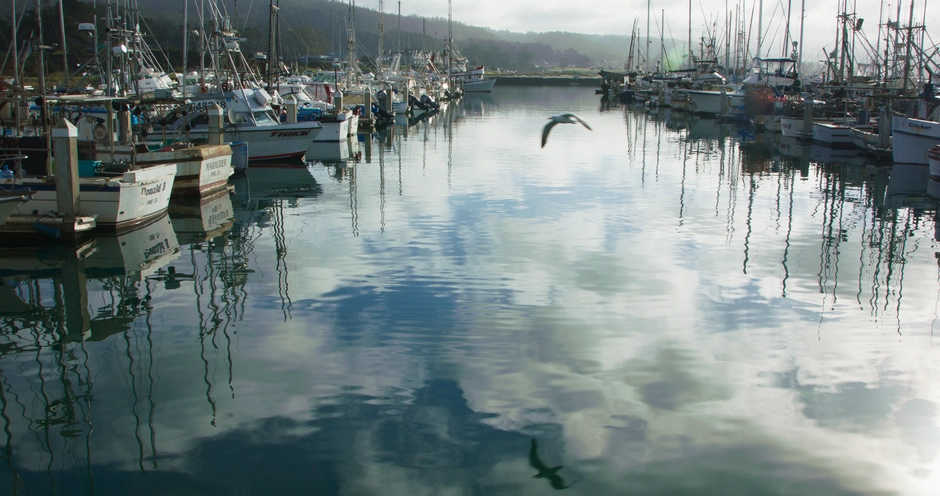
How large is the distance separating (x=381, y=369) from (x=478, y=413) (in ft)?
5.27

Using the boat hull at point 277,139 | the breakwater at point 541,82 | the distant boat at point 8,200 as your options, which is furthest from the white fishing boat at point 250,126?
the breakwater at point 541,82

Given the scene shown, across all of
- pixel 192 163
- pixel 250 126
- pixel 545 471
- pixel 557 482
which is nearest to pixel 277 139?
pixel 250 126

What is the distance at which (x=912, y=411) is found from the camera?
8719mm

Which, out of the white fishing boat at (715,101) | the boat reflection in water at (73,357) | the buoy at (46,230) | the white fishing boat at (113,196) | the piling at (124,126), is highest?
the white fishing boat at (715,101)

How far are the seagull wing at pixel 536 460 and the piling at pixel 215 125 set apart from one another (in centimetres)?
1789

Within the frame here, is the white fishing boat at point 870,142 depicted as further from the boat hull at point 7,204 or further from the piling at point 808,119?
the boat hull at point 7,204

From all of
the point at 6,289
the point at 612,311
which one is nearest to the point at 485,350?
the point at 612,311

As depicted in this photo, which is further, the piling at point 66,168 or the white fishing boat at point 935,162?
the white fishing boat at point 935,162

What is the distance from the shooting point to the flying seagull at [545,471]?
7.19 m

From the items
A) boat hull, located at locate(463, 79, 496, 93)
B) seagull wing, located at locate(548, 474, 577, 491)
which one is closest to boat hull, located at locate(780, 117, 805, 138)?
seagull wing, located at locate(548, 474, 577, 491)

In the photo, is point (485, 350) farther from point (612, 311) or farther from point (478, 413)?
point (612, 311)

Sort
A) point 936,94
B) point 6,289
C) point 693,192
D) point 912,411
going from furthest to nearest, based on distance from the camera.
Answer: point 936,94
point 693,192
point 6,289
point 912,411

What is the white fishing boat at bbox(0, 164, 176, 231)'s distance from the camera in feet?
52.0

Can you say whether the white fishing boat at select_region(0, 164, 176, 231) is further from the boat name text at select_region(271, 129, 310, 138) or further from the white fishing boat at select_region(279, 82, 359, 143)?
the white fishing boat at select_region(279, 82, 359, 143)
